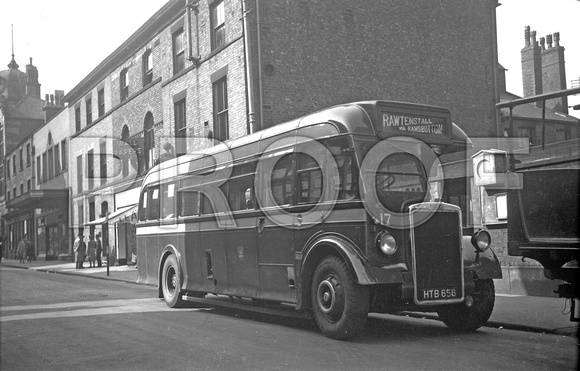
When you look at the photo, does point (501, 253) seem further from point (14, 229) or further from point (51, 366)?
point (14, 229)

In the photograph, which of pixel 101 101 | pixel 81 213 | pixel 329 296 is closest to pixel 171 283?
pixel 329 296

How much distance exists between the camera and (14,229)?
60562mm

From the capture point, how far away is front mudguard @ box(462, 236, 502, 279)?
832 centimetres

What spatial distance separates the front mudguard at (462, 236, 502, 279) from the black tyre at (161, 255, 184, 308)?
236 inches

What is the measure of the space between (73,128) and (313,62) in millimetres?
23572

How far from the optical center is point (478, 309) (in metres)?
8.46

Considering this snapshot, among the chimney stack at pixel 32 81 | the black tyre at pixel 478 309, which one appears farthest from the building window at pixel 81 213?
the chimney stack at pixel 32 81

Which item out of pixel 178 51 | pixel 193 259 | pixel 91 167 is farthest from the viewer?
pixel 91 167

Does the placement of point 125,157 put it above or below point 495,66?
below

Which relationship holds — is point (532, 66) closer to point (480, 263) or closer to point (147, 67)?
point (147, 67)

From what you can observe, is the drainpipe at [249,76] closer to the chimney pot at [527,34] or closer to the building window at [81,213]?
the building window at [81,213]

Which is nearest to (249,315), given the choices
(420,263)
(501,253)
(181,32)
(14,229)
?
(420,263)

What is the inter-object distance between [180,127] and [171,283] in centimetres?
1278

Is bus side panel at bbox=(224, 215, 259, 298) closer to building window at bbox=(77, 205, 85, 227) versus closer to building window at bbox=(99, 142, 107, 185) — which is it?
building window at bbox=(99, 142, 107, 185)
